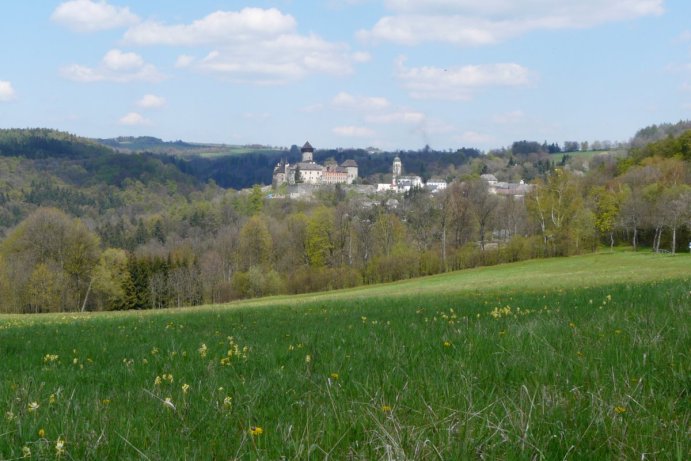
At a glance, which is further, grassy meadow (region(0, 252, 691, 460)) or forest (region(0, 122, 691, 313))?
forest (region(0, 122, 691, 313))

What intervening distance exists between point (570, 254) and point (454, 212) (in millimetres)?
19169

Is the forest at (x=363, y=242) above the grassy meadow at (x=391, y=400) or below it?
below

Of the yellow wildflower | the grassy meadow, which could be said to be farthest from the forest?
the yellow wildflower

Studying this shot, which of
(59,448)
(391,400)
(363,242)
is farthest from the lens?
(363,242)

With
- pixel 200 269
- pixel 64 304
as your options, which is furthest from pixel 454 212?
pixel 64 304

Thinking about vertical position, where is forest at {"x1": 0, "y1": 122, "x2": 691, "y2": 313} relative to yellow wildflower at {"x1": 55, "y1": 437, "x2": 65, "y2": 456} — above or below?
below

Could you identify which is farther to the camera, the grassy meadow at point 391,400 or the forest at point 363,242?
the forest at point 363,242

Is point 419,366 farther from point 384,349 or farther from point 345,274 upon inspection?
point 345,274

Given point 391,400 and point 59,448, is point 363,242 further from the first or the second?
point 59,448

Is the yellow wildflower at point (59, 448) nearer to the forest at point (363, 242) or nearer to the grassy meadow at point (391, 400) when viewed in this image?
the grassy meadow at point (391, 400)

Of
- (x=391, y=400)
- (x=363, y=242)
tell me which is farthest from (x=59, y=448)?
(x=363, y=242)

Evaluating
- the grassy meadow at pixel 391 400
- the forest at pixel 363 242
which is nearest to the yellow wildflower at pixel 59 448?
the grassy meadow at pixel 391 400

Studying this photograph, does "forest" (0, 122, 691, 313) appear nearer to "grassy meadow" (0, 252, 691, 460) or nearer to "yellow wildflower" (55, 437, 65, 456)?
"grassy meadow" (0, 252, 691, 460)

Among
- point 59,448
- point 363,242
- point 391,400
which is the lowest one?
point 363,242
